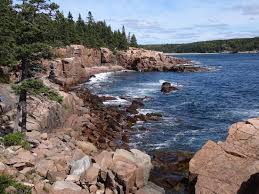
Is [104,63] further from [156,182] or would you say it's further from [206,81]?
[156,182]

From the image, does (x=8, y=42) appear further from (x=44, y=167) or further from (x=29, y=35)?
(x=44, y=167)

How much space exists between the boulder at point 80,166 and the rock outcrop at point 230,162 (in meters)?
6.30

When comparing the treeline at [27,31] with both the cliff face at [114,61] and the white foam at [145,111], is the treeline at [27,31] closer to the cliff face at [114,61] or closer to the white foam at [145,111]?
the white foam at [145,111]

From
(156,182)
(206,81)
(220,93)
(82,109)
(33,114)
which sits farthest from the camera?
(206,81)

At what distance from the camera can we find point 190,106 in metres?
58.4

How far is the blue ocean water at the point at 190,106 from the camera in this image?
1576 inches

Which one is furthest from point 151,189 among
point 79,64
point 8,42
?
point 79,64

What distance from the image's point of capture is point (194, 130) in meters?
43.5

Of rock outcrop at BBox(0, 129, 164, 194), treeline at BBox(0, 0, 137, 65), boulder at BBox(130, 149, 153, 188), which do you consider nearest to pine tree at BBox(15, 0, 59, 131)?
treeline at BBox(0, 0, 137, 65)

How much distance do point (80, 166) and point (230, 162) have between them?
8.80 metres

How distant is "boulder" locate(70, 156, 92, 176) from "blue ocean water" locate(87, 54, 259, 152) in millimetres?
12260

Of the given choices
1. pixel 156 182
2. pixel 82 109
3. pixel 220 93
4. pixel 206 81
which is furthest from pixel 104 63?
pixel 156 182

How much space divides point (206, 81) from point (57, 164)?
238 ft

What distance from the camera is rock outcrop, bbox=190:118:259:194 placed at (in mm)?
22719
